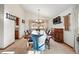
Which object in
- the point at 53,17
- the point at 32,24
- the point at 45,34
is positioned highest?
the point at 53,17

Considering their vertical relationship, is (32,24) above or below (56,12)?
below

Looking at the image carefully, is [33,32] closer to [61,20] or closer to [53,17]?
[53,17]

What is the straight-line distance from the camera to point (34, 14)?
286 cm

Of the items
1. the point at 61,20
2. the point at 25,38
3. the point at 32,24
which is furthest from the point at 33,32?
the point at 61,20

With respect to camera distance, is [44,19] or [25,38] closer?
[44,19]
